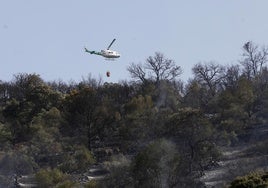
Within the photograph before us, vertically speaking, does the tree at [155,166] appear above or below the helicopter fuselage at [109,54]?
below

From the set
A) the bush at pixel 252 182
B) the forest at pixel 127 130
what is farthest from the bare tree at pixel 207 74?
the bush at pixel 252 182

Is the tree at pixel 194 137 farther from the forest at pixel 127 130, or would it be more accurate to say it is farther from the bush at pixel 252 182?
the bush at pixel 252 182

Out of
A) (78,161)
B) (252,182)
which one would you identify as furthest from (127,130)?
(252,182)

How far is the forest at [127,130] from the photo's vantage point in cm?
4125

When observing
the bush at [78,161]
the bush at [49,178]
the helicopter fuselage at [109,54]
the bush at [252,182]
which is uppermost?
the helicopter fuselage at [109,54]

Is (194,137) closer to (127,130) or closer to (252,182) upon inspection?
(127,130)

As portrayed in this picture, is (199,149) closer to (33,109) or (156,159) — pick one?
(156,159)

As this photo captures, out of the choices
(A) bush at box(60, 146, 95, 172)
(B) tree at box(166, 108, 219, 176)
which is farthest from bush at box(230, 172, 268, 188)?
(A) bush at box(60, 146, 95, 172)

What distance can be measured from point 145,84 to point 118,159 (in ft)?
68.2

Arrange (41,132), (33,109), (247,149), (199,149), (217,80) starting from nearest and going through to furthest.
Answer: (199,149) → (247,149) → (41,132) → (33,109) → (217,80)

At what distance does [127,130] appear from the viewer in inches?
2020

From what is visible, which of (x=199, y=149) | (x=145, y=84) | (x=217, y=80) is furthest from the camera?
(x=217, y=80)

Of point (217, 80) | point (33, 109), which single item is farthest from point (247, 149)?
point (217, 80)

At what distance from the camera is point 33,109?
59.5 metres
